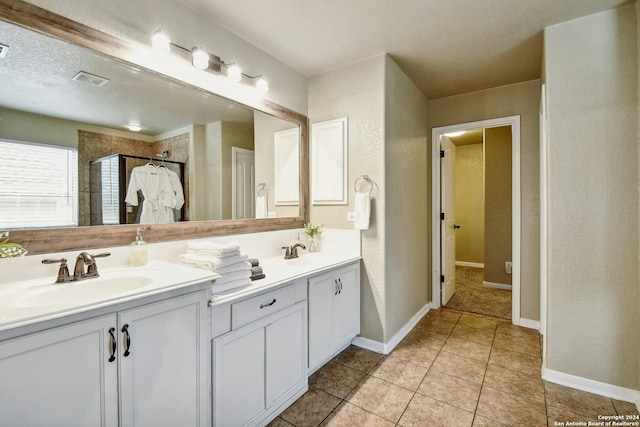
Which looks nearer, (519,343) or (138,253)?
(138,253)

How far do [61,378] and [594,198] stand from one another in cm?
287

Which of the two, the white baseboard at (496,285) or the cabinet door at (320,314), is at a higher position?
the cabinet door at (320,314)

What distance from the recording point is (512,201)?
3.22m

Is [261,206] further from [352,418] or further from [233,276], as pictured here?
[352,418]

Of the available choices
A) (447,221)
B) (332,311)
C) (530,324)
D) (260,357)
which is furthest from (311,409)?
(447,221)

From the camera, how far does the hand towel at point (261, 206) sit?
2.40 meters

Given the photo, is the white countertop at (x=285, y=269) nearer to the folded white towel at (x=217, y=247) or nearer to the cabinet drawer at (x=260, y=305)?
the cabinet drawer at (x=260, y=305)

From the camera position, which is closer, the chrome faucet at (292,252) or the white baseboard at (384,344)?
the chrome faucet at (292,252)

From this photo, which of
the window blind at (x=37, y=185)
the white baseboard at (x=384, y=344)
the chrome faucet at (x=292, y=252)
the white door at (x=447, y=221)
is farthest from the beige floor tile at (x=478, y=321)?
the window blind at (x=37, y=185)

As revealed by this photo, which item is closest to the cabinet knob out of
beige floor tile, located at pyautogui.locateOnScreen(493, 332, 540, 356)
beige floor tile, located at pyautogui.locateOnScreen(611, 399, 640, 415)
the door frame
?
beige floor tile, located at pyautogui.locateOnScreen(611, 399, 640, 415)

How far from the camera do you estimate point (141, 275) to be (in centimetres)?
141

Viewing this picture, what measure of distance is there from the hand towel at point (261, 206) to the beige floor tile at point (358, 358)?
133 cm

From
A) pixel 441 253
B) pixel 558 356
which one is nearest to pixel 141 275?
pixel 558 356

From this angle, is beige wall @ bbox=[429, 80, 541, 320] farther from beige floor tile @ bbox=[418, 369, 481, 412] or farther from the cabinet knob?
the cabinet knob
